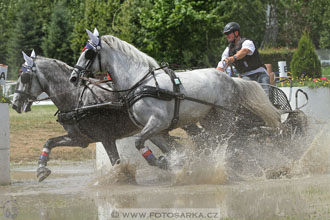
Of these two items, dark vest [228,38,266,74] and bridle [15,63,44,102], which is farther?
dark vest [228,38,266,74]

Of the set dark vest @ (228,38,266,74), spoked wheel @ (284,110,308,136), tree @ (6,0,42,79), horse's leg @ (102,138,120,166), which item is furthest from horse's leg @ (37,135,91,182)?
tree @ (6,0,42,79)

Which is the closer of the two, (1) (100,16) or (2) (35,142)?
(2) (35,142)

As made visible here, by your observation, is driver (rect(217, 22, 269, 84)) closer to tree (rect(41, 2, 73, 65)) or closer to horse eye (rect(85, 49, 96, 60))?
horse eye (rect(85, 49, 96, 60))

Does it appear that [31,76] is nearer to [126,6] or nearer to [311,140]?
[311,140]

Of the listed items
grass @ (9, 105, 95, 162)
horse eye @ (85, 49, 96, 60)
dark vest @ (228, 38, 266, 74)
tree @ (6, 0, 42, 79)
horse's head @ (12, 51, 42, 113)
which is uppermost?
horse eye @ (85, 49, 96, 60)

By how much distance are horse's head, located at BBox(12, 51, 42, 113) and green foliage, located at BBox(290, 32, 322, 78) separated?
260 inches

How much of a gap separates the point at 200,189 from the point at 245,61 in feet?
8.15

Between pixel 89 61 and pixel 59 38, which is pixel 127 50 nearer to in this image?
pixel 89 61

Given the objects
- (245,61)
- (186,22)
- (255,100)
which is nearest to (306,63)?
(245,61)

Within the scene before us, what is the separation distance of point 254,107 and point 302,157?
42.2 inches

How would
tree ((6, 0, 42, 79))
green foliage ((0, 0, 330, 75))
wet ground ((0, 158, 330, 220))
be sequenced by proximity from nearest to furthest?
wet ground ((0, 158, 330, 220)) < green foliage ((0, 0, 330, 75)) < tree ((6, 0, 42, 79))

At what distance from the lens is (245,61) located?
940 centimetres

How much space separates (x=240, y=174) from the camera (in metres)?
8.74

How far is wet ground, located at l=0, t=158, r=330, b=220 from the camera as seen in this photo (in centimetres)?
608
